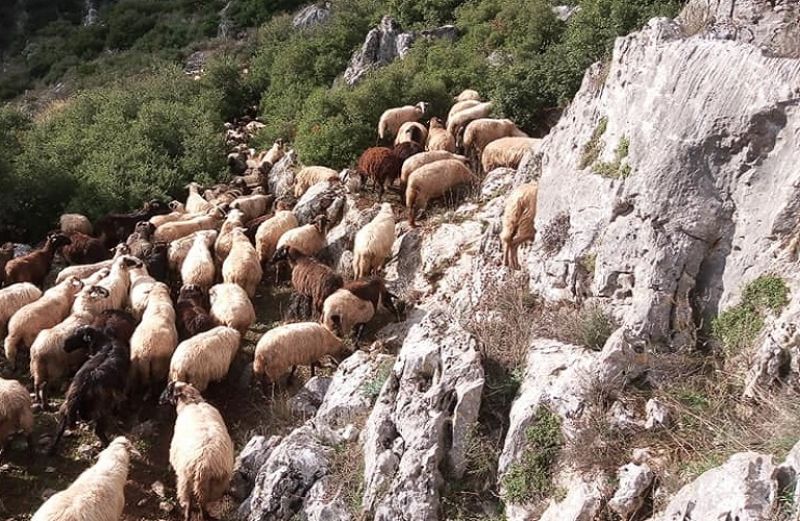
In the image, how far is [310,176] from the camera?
14898mm

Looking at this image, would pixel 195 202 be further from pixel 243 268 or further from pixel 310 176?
pixel 243 268

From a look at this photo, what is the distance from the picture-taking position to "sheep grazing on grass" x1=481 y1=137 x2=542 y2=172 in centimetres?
1284

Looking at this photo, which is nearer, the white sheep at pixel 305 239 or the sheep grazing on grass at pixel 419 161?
the white sheep at pixel 305 239

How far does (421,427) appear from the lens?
6605 mm

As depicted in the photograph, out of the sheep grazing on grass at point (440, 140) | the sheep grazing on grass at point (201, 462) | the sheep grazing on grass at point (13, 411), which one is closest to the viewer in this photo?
the sheep grazing on grass at point (201, 462)

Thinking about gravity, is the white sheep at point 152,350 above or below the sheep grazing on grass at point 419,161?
below

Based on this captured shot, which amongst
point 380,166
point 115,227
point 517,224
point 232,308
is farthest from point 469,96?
point 232,308

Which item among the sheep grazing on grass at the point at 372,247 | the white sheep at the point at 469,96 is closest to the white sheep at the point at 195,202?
the sheep grazing on grass at the point at 372,247

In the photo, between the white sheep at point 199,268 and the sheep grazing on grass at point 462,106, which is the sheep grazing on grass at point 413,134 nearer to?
the sheep grazing on grass at point 462,106

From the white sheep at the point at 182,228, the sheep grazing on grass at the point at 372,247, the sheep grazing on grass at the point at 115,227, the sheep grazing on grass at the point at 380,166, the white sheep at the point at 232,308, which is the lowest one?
the sheep grazing on grass at the point at 115,227

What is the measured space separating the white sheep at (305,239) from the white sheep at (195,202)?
292 cm

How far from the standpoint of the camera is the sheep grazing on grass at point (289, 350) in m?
9.55

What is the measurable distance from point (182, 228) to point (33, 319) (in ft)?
12.2

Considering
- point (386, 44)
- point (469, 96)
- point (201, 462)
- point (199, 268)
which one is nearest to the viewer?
point (201, 462)
